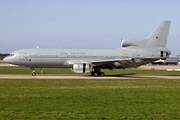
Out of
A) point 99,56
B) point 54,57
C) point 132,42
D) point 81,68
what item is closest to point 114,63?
point 99,56

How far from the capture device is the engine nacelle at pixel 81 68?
35844 mm

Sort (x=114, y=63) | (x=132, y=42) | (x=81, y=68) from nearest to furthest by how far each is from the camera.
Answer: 1. (x=81, y=68)
2. (x=114, y=63)
3. (x=132, y=42)

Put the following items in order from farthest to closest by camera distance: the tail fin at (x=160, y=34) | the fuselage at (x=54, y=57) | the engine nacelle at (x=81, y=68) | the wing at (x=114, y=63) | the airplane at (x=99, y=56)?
the tail fin at (x=160, y=34), the fuselage at (x=54, y=57), the airplane at (x=99, y=56), the wing at (x=114, y=63), the engine nacelle at (x=81, y=68)

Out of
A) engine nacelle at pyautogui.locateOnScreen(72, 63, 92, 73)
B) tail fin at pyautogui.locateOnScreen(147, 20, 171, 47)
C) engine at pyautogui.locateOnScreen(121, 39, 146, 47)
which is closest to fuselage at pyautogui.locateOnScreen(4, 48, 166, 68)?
engine nacelle at pyautogui.locateOnScreen(72, 63, 92, 73)

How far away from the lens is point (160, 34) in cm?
4159

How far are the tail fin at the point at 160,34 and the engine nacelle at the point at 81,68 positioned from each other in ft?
41.0

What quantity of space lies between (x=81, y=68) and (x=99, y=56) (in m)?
4.80

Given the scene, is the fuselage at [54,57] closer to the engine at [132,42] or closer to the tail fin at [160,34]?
the engine at [132,42]

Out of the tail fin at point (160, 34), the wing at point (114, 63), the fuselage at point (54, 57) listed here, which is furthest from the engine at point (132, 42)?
the wing at point (114, 63)

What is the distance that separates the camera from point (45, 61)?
37.7 metres

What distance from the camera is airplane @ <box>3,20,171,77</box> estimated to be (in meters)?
37.4

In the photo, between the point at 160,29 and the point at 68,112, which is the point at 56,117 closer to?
the point at 68,112

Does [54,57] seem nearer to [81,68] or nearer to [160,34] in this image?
[81,68]

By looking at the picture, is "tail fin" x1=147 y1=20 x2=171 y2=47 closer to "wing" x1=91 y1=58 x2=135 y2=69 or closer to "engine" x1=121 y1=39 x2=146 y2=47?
"engine" x1=121 y1=39 x2=146 y2=47
